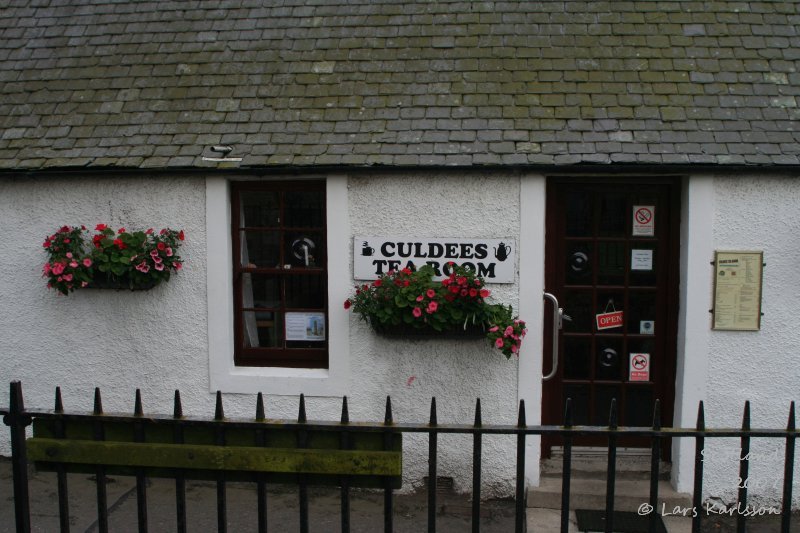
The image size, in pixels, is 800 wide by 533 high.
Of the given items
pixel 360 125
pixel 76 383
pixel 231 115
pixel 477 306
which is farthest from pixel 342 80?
pixel 76 383

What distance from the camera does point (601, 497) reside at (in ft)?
16.9

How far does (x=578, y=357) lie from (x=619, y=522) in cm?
125

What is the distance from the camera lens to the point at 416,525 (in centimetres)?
486

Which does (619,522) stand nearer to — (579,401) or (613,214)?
(579,401)

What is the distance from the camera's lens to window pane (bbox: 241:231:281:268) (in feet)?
18.3

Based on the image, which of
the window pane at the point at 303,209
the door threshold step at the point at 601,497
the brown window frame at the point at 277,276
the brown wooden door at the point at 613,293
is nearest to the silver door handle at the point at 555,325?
the brown wooden door at the point at 613,293

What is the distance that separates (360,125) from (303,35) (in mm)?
1233

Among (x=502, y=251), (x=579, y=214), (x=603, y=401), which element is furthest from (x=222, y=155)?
(x=603, y=401)

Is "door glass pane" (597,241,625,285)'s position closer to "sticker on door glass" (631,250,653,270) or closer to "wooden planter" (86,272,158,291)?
"sticker on door glass" (631,250,653,270)

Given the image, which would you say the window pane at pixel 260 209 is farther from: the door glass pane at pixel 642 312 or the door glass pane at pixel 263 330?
the door glass pane at pixel 642 312

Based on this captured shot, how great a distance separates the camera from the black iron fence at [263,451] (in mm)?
2943

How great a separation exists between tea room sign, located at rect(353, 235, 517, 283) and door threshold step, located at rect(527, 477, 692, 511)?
1624mm

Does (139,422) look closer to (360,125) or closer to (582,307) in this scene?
(360,125)

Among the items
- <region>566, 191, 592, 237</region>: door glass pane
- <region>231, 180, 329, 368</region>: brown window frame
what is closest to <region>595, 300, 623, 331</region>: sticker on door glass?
<region>566, 191, 592, 237</region>: door glass pane
